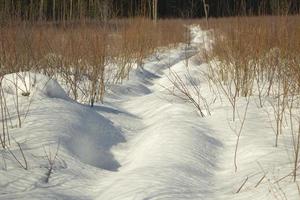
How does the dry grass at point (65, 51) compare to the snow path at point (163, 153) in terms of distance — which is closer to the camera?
the snow path at point (163, 153)

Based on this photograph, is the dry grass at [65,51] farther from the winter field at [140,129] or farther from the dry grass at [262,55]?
the dry grass at [262,55]

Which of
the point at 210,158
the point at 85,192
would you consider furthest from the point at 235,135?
the point at 85,192

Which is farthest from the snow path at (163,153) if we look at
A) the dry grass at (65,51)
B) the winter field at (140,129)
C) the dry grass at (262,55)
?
the dry grass at (262,55)

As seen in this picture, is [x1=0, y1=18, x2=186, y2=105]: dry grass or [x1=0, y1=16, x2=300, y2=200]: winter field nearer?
[x1=0, y1=16, x2=300, y2=200]: winter field

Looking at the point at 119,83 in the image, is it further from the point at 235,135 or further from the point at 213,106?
the point at 235,135

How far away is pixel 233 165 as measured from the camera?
8.32 feet

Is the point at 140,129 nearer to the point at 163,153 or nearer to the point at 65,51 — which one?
the point at 163,153

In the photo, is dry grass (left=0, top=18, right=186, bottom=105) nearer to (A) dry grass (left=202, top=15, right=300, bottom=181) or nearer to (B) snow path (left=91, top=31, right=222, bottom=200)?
(B) snow path (left=91, top=31, right=222, bottom=200)

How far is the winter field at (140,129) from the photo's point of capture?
7.14ft

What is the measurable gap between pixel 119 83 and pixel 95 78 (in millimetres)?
1304

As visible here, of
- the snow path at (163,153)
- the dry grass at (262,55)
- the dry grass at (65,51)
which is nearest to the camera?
the snow path at (163,153)

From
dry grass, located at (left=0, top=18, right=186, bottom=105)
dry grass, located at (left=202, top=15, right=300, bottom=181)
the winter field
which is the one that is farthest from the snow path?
dry grass, located at (left=202, top=15, right=300, bottom=181)

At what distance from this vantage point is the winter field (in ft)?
7.14

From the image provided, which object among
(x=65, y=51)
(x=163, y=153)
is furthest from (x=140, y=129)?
(x=65, y=51)
